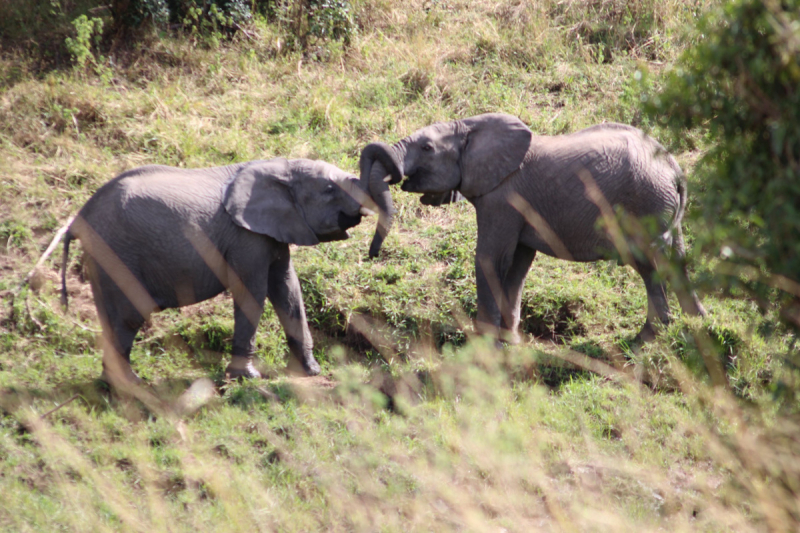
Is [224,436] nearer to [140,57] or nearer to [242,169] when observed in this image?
[242,169]

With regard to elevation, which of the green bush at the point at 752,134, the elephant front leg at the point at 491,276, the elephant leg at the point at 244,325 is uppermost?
the green bush at the point at 752,134

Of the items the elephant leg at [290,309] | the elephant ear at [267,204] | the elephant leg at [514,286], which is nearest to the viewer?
the elephant ear at [267,204]

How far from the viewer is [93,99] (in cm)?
913

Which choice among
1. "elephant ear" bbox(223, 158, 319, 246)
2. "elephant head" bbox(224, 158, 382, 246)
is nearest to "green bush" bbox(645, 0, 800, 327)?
"elephant head" bbox(224, 158, 382, 246)

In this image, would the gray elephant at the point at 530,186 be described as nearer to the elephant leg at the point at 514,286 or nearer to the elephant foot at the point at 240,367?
the elephant leg at the point at 514,286

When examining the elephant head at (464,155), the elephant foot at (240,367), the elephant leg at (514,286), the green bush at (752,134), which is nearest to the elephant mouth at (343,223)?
the elephant head at (464,155)

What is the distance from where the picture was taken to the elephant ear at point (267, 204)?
6008mm

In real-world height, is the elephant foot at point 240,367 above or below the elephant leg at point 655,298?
below

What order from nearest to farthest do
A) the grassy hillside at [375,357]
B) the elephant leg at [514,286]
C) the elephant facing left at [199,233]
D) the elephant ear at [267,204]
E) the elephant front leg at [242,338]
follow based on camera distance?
the grassy hillside at [375,357]
the elephant facing left at [199,233]
the elephant ear at [267,204]
the elephant front leg at [242,338]
the elephant leg at [514,286]

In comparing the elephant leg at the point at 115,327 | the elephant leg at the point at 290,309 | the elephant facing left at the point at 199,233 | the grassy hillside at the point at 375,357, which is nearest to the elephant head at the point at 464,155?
the elephant facing left at the point at 199,233

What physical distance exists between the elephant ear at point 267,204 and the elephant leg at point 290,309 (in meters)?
0.38

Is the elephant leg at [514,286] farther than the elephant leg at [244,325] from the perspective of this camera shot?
Yes

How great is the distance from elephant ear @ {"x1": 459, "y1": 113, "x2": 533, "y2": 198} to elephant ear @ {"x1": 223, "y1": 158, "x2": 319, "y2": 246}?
134 cm

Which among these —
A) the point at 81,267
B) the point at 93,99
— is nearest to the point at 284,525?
the point at 81,267
